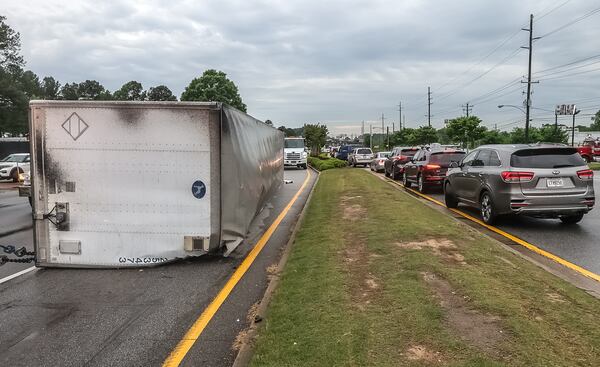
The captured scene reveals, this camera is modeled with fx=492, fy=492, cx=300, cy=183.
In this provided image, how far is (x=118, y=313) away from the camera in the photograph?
5.36 meters

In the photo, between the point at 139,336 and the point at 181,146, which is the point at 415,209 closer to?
the point at 181,146

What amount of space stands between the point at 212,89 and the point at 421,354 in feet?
286

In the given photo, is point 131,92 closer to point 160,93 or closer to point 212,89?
point 160,93

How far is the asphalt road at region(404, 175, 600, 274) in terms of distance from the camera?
25.1ft

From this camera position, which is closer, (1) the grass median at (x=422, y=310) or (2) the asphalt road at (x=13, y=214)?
(1) the grass median at (x=422, y=310)

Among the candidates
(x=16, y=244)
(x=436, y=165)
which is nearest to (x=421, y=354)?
(x=16, y=244)

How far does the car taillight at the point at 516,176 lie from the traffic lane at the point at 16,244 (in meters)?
8.65

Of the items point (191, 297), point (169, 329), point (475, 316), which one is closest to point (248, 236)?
point (191, 297)

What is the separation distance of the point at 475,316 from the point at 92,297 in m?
4.34

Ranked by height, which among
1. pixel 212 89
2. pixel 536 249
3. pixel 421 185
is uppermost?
pixel 212 89

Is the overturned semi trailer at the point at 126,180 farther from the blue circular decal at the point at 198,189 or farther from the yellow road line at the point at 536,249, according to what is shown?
the yellow road line at the point at 536,249

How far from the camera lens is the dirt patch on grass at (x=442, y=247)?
6837 millimetres

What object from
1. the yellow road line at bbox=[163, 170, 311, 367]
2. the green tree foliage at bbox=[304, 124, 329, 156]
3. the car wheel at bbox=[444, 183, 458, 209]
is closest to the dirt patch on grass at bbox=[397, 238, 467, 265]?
the yellow road line at bbox=[163, 170, 311, 367]

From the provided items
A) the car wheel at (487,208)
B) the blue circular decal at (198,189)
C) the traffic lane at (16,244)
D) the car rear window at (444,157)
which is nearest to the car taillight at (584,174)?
the car wheel at (487,208)
